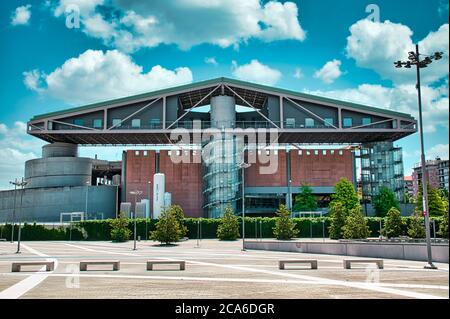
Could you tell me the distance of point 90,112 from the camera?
255 ft

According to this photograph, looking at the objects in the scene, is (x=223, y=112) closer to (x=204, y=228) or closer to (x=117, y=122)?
(x=117, y=122)

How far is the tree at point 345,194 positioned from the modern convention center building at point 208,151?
4.51m

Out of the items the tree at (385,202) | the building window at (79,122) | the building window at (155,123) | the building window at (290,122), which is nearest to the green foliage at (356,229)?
the building window at (290,122)

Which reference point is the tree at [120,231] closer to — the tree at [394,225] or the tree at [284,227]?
the tree at [284,227]

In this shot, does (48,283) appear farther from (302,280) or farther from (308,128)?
(308,128)

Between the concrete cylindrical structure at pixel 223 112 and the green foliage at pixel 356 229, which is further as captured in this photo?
the concrete cylindrical structure at pixel 223 112

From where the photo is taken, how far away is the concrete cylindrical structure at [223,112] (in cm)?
7919

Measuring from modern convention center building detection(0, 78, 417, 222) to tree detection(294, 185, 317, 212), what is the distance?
2.77 meters

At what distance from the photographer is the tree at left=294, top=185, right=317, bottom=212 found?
7606 cm

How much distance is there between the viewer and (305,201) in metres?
76.5

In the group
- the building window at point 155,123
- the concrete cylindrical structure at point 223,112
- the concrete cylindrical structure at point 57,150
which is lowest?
the concrete cylindrical structure at point 57,150

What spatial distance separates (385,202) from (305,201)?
14724 mm
